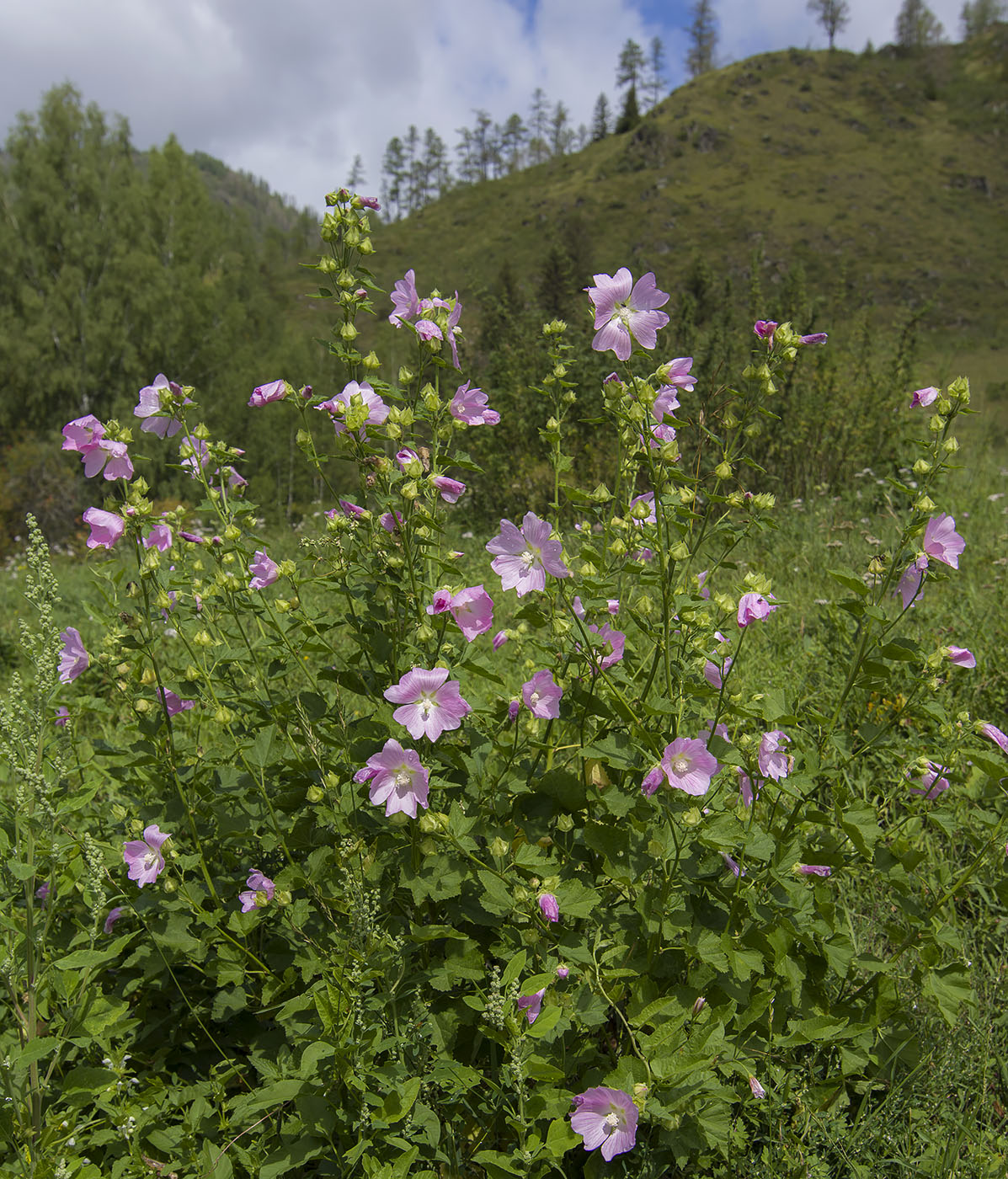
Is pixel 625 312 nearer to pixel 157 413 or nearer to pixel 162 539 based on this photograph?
pixel 157 413

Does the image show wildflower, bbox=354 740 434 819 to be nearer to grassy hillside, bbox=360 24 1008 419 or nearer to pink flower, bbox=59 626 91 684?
pink flower, bbox=59 626 91 684

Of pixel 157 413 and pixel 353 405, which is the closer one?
pixel 353 405

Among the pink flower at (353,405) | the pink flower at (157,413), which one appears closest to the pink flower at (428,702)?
the pink flower at (353,405)

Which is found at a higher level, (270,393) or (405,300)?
(405,300)

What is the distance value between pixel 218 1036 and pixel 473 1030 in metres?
0.67

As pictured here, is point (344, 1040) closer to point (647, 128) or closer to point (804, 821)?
point (804, 821)

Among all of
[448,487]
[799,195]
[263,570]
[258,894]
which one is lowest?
[258,894]

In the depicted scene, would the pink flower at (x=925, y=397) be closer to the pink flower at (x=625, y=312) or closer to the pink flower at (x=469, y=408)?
the pink flower at (x=625, y=312)

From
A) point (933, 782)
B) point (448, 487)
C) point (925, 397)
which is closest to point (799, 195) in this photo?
point (925, 397)

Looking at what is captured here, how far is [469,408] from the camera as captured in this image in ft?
5.11

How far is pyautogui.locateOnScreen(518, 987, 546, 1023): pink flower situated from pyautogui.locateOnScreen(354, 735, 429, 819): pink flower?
0.39 meters

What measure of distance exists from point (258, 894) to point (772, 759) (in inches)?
42.8

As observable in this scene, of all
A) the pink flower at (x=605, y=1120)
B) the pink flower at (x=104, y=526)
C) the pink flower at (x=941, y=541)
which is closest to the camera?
the pink flower at (x=605, y=1120)

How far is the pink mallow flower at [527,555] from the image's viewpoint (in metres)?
1.34
